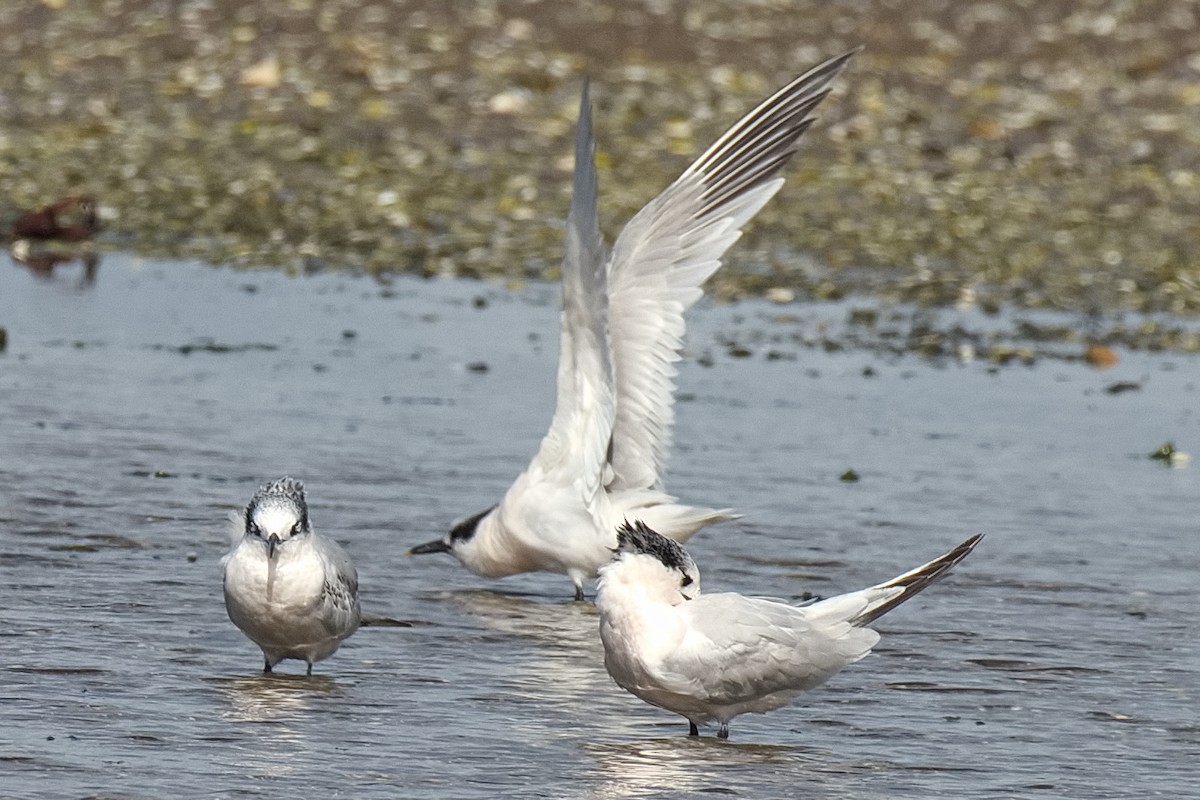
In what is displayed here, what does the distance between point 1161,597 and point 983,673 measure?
1405 mm

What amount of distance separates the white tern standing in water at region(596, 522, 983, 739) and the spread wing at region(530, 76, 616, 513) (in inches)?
71.7

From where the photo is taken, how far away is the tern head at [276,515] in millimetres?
6031

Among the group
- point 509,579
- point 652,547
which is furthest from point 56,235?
point 652,547

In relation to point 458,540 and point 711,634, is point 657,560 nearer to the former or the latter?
point 711,634

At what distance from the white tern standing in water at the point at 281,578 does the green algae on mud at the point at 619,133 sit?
850 cm

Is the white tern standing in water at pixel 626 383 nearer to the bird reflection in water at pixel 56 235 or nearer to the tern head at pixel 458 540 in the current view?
the tern head at pixel 458 540

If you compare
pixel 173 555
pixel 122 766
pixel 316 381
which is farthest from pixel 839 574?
pixel 316 381

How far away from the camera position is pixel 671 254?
8438 millimetres

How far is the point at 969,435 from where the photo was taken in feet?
35.8

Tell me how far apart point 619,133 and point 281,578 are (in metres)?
12.1

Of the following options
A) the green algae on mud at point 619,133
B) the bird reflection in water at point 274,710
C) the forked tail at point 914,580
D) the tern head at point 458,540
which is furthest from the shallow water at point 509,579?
the green algae on mud at point 619,133

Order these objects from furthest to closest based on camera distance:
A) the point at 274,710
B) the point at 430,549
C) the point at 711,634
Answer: the point at 430,549 < the point at 274,710 < the point at 711,634

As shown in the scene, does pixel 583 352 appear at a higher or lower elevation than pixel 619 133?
lower

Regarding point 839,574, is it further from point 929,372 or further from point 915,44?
point 915,44
